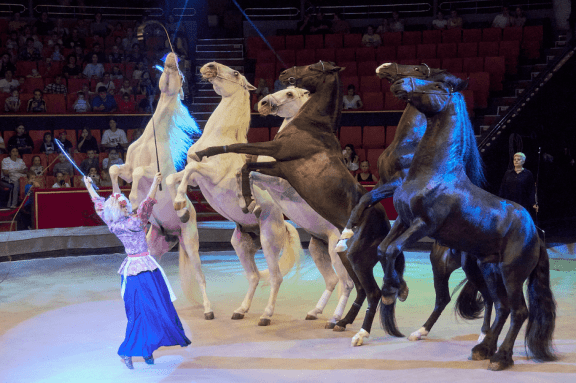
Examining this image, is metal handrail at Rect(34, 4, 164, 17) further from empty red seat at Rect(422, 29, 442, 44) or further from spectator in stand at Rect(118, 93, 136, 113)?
empty red seat at Rect(422, 29, 442, 44)

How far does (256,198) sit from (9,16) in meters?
12.2

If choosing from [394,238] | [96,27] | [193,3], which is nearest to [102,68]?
[96,27]

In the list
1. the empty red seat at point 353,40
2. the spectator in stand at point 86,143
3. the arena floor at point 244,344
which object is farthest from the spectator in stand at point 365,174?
the spectator in stand at point 86,143

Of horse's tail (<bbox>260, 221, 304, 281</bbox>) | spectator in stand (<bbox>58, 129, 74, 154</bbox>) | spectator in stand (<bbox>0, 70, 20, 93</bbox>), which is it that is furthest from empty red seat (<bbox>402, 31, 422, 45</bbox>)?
horse's tail (<bbox>260, 221, 304, 281</bbox>)

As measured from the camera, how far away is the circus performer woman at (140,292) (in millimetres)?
4422

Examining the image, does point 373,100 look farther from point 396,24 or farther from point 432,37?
point 396,24

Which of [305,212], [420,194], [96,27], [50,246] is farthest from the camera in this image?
[96,27]

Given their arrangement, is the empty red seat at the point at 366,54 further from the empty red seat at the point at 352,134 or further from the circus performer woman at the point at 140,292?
the circus performer woman at the point at 140,292

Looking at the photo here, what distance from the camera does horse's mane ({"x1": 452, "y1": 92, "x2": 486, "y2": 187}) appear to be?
436 centimetres

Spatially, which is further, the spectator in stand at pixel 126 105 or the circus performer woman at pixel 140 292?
the spectator in stand at pixel 126 105

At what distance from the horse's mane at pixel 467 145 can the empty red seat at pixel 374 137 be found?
7.79 m

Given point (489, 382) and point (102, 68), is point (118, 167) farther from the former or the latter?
point (102, 68)

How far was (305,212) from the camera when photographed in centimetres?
565

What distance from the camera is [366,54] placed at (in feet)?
45.4
